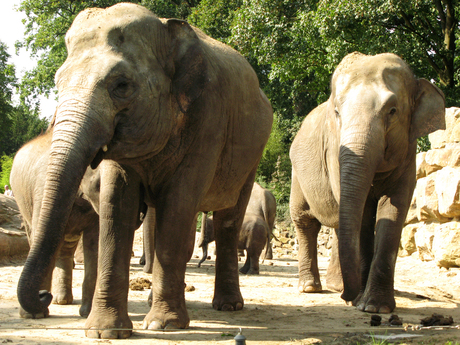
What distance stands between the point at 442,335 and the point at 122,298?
2591 mm

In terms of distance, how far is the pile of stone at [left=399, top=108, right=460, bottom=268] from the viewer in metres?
9.28

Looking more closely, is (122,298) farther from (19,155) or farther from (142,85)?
(19,155)

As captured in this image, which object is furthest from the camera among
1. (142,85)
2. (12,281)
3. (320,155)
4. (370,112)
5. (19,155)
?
(12,281)

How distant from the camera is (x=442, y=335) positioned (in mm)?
4652

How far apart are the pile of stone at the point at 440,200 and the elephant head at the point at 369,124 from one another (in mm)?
3097

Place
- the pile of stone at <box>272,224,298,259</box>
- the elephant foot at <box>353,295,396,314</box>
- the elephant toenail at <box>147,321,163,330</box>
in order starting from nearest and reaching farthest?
the elephant toenail at <box>147,321,163,330</box> → the elephant foot at <box>353,295,396,314</box> → the pile of stone at <box>272,224,298,259</box>

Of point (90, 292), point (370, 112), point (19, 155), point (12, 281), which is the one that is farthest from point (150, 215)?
point (370, 112)

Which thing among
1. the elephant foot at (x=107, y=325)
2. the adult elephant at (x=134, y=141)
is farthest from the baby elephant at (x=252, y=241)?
the elephant foot at (x=107, y=325)

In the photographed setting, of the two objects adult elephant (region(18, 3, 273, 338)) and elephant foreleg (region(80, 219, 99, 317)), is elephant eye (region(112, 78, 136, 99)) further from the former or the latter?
elephant foreleg (region(80, 219, 99, 317))

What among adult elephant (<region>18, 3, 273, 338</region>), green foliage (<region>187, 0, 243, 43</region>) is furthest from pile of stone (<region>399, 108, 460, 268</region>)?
green foliage (<region>187, 0, 243, 43</region>)

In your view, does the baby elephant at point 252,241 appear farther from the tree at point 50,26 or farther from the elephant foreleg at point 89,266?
the tree at point 50,26

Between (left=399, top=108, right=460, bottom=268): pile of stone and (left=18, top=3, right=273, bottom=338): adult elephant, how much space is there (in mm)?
5165

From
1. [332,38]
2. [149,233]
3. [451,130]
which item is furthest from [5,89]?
[451,130]

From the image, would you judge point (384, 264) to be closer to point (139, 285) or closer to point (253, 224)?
point (139, 285)
